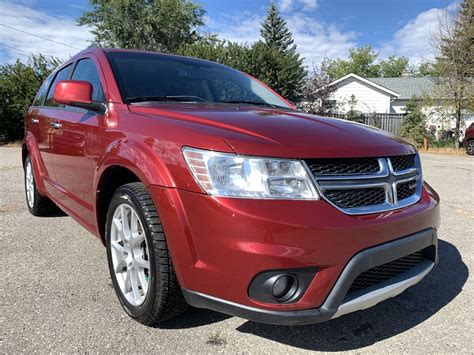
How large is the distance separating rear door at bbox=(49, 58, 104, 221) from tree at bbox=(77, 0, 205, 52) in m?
32.5

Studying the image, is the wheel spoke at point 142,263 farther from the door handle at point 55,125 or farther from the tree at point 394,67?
the tree at point 394,67

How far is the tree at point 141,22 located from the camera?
34.7m

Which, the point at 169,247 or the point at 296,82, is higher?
the point at 296,82

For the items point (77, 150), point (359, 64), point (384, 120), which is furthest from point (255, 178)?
point (359, 64)

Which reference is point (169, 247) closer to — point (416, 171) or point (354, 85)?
point (416, 171)

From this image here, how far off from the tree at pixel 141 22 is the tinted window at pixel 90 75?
1273 inches

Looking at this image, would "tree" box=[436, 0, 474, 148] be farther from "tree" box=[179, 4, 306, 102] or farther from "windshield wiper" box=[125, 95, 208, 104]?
"windshield wiper" box=[125, 95, 208, 104]

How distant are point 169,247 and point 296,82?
77.3ft

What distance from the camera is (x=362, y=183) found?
206 centimetres

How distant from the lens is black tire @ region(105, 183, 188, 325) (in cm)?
209

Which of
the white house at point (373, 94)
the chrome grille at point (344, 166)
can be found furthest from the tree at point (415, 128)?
the chrome grille at point (344, 166)

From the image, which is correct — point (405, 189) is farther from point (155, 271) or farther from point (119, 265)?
point (119, 265)

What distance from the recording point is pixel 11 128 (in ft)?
56.4

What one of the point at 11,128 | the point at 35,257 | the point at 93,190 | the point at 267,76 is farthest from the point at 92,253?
the point at 267,76
